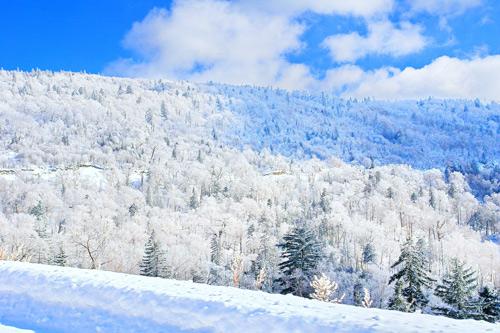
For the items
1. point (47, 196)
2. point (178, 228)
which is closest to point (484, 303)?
point (178, 228)

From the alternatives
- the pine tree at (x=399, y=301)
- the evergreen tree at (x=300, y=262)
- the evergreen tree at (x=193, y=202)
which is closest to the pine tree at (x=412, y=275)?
the pine tree at (x=399, y=301)

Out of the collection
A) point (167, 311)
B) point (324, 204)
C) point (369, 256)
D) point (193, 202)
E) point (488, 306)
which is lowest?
point (369, 256)

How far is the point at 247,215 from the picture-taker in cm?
17438

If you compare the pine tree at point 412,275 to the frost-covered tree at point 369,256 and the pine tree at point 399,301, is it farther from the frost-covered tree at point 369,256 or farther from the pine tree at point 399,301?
the frost-covered tree at point 369,256

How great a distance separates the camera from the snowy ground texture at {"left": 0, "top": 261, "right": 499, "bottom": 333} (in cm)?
1027

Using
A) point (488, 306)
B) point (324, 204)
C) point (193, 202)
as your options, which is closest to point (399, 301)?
point (488, 306)

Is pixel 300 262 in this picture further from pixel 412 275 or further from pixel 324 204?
pixel 324 204

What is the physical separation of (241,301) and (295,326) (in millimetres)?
1948

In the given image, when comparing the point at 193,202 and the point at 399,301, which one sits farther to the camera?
the point at 193,202

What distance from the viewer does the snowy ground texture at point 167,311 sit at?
Result: 1027 cm

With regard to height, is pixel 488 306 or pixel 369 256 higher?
pixel 488 306

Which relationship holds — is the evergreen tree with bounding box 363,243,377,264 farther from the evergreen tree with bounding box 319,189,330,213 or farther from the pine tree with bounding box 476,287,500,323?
the pine tree with bounding box 476,287,500,323

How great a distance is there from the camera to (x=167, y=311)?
1175 cm

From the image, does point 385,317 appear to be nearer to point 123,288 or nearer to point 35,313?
point 123,288
